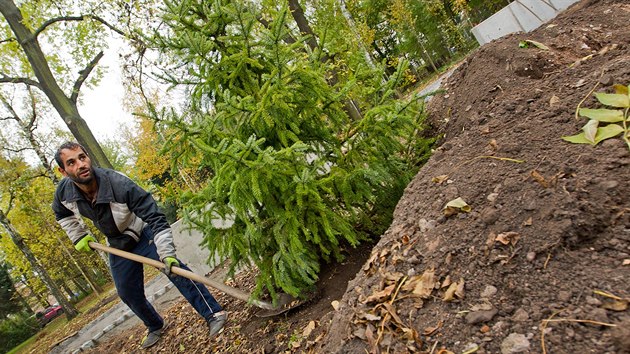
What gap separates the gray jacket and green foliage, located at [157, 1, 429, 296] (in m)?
0.60

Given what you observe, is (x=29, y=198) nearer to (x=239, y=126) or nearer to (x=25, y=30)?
(x=25, y=30)

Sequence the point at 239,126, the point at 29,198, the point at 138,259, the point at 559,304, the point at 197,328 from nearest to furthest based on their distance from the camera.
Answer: the point at 559,304 < the point at 239,126 < the point at 138,259 < the point at 197,328 < the point at 29,198

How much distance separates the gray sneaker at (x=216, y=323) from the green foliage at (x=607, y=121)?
9.86 ft

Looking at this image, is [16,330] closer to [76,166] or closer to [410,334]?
[76,166]

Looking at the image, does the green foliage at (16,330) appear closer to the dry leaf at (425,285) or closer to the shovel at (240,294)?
the shovel at (240,294)

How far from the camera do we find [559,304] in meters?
1.23

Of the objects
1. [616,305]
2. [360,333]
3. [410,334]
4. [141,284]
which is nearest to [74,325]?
[141,284]

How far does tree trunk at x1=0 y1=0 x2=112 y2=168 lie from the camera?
8094 mm

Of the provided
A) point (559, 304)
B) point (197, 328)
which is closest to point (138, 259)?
point (197, 328)

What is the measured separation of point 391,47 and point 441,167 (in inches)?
1301

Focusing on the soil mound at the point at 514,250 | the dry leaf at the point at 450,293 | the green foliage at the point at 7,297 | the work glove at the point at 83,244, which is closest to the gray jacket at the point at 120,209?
the work glove at the point at 83,244

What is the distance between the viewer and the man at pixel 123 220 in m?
3.26

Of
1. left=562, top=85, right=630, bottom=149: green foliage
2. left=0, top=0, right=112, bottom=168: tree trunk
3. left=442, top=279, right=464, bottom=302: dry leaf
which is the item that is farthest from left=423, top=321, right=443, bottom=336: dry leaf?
left=0, top=0, right=112, bottom=168: tree trunk

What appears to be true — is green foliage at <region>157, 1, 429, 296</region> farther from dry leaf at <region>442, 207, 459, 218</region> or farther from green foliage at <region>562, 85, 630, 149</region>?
green foliage at <region>562, 85, 630, 149</region>
